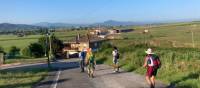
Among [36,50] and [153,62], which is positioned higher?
[153,62]

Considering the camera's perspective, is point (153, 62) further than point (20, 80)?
No

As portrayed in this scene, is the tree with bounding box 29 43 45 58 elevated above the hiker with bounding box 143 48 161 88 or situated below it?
below

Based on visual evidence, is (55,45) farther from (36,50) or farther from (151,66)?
(151,66)

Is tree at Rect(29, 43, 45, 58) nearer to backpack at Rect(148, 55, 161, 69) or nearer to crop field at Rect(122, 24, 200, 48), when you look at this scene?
crop field at Rect(122, 24, 200, 48)

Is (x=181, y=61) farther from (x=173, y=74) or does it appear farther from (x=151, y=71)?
(x=151, y=71)

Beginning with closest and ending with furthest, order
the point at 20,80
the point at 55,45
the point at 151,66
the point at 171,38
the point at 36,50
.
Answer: the point at 151,66 < the point at 20,80 < the point at 171,38 < the point at 55,45 < the point at 36,50

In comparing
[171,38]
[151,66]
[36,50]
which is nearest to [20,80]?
[151,66]

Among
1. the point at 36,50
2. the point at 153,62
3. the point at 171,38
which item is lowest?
the point at 36,50

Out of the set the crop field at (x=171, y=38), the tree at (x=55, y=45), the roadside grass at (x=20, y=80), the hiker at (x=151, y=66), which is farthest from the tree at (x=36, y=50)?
the hiker at (x=151, y=66)

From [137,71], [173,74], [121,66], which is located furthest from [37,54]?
[173,74]

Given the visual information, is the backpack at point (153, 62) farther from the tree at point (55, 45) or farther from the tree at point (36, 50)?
the tree at point (36, 50)

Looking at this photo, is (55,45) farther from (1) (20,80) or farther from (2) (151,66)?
(2) (151,66)

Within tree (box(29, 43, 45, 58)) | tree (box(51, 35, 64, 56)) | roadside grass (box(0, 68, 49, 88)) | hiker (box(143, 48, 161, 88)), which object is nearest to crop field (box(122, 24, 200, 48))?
A: tree (box(51, 35, 64, 56))

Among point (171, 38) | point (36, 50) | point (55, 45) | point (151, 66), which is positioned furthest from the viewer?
point (36, 50)
